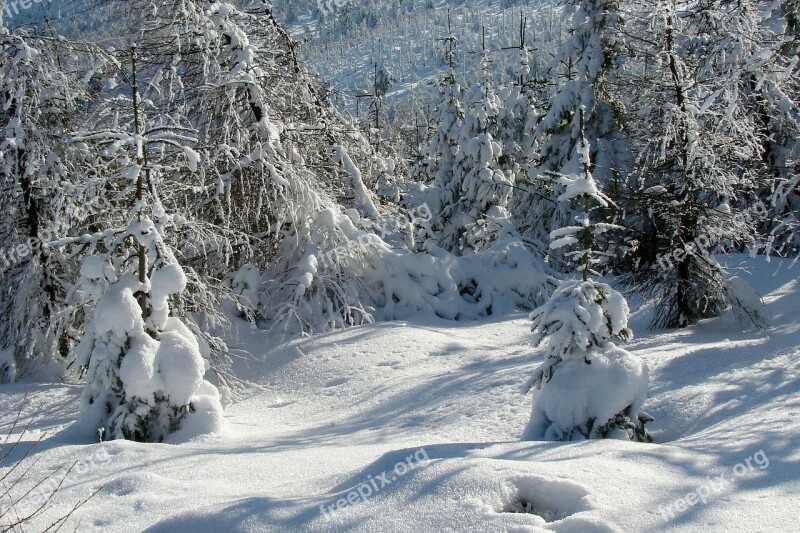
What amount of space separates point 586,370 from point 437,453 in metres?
2.01

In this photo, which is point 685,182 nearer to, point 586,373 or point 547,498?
point 586,373

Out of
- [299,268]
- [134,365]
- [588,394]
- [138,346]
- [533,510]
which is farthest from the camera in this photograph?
[299,268]

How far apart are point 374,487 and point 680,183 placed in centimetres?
915

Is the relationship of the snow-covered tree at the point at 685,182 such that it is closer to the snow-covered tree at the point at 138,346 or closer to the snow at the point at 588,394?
the snow at the point at 588,394

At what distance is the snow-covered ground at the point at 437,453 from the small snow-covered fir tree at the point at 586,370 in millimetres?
564

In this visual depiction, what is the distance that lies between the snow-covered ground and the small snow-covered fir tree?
0.56 meters

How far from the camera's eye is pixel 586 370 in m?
5.75

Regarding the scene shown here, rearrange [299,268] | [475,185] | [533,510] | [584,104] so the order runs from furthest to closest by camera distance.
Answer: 1. [475,185]
2. [584,104]
3. [299,268]
4. [533,510]

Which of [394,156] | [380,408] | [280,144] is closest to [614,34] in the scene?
[394,156]

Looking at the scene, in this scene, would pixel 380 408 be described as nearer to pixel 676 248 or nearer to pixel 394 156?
pixel 676 248

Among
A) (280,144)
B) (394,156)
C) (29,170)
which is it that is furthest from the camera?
(394,156)

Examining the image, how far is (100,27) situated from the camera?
12766 millimetres

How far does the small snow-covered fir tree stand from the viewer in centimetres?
552

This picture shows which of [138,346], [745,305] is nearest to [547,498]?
[138,346]
